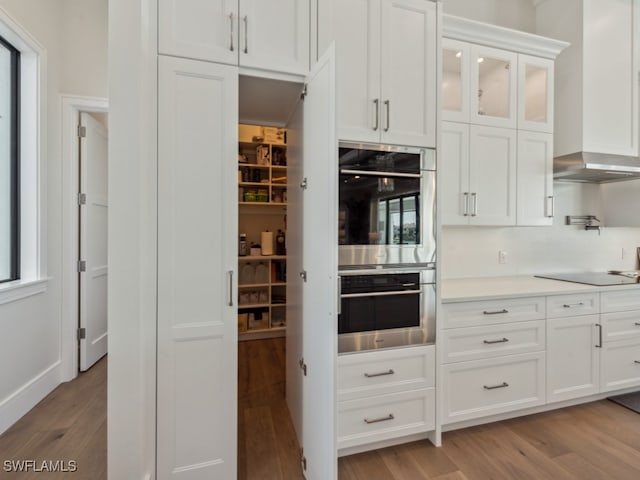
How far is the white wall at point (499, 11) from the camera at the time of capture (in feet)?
8.65

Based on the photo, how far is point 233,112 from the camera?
147cm

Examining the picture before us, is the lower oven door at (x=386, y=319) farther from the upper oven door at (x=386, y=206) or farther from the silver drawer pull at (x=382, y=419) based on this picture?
the silver drawer pull at (x=382, y=419)

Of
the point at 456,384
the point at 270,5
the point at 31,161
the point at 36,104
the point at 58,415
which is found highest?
the point at 270,5

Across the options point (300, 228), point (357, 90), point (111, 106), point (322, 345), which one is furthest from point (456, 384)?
point (111, 106)

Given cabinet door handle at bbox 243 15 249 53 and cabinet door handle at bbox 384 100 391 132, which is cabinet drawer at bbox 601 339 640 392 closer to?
cabinet door handle at bbox 384 100 391 132

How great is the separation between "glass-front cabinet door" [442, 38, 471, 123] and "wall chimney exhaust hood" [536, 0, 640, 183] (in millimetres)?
1036

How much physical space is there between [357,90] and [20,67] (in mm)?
2476

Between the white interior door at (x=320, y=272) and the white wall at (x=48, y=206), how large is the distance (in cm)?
197

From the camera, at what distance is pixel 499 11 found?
2.74 meters

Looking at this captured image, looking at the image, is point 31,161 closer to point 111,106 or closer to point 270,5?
point 111,106

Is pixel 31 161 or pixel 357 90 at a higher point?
pixel 357 90

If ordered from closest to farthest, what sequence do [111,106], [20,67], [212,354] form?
[111,106] → [212,354] → [20,67]

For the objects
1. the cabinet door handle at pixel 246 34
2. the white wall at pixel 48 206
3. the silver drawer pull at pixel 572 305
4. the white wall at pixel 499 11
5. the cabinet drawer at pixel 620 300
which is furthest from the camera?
the white wall at pixel 499 11

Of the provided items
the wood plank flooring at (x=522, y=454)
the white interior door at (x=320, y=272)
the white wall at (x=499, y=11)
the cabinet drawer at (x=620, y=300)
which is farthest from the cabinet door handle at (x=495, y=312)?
the white wall at (x=499, y=11)
